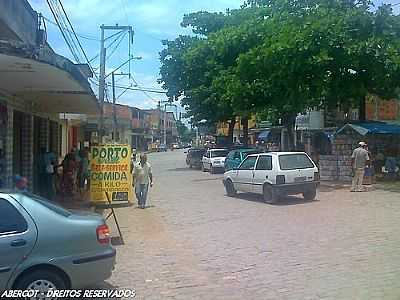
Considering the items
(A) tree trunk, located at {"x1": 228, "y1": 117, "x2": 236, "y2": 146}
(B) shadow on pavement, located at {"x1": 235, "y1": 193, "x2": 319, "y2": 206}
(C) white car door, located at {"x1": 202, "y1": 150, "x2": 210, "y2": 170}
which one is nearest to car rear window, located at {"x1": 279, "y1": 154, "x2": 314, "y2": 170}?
(B) shadow on pavement, located at {"x1": 235, "y1": 193, "x2": 319, "y2": 206}

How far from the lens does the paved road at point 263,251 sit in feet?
24.5

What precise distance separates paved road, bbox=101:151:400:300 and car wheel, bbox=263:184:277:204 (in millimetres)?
395

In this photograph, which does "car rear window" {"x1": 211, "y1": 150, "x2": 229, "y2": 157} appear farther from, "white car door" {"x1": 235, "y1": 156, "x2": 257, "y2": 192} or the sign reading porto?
the sign reading porto

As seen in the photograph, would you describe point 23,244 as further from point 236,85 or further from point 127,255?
point 236,85

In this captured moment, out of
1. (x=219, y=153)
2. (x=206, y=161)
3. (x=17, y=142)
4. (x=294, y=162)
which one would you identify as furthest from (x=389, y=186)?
(x=206, y=161)

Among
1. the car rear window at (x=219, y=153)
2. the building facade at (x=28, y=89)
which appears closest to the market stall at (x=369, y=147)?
the building facade at (x=28, y=89)

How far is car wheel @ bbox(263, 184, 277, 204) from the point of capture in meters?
17.8

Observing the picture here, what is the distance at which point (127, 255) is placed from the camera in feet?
32.8

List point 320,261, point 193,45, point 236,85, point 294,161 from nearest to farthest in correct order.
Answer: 1. point 320,261
2. point 294,161
3. point 236,85
4. point 193,45

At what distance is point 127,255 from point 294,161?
369 inches

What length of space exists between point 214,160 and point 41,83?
24178mm

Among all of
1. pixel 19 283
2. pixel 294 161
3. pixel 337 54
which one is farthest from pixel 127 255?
pixel 337 54

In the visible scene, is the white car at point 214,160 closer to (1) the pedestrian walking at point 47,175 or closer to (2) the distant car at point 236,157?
(2) the distant car at point 236,157

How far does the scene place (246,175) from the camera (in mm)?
19625
